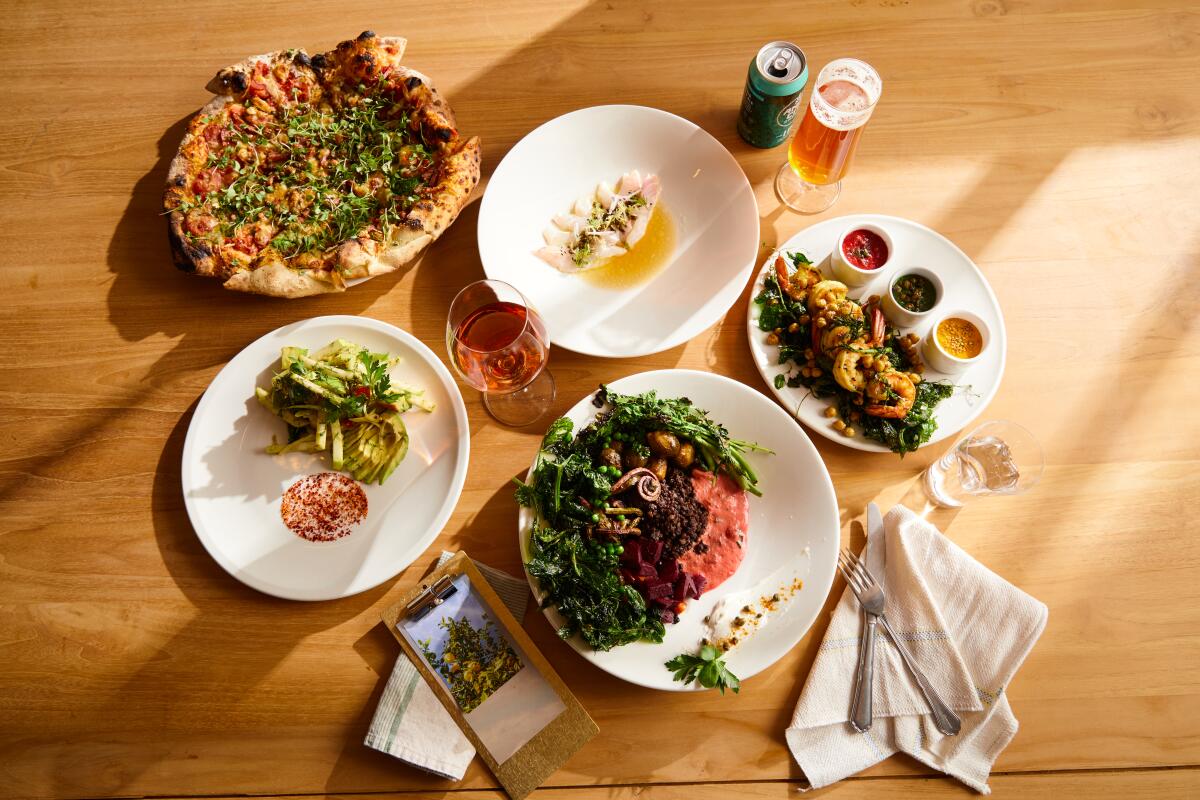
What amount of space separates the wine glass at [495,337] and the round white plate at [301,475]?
0.25 metres

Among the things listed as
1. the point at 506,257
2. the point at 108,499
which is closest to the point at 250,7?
the point at 506,257

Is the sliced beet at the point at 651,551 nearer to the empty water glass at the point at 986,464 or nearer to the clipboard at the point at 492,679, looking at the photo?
the clipboard at the point at 492,679

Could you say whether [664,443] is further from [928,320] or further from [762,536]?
[928,320]

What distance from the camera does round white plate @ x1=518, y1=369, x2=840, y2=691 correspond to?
204 centimetres

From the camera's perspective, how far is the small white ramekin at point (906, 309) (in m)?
2.21

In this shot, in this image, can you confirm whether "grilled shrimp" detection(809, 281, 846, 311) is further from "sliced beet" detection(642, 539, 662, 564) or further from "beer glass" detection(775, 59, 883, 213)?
"sliced beet" detection(642, 539, 662, 564)

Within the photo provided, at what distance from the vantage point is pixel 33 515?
2332 millimetres

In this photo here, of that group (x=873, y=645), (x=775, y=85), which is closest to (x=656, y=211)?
(x=775, y=85)

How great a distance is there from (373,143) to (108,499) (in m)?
1.47

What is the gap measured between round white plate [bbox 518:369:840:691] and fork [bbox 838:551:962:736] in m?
0.14

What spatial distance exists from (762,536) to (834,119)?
1.31 metres

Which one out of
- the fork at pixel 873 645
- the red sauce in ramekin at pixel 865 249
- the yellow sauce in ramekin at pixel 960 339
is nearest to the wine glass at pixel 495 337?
the red sauce in ramekin at pixel 865 249

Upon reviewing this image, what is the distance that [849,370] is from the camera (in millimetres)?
2139

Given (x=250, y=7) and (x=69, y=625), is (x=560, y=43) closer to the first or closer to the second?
(x=250, y=7)
